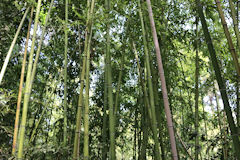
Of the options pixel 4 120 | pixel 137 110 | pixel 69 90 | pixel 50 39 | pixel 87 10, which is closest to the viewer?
pixel 87 10

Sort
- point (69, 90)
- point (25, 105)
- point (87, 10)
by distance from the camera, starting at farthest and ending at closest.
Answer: point (69, 90) < point (87, 10) < point (25, 105)

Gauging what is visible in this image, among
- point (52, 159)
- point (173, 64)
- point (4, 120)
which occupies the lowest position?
point (52, 159)

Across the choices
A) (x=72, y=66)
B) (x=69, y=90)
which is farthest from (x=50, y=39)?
(x=69, y=90)

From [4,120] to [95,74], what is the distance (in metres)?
1.76

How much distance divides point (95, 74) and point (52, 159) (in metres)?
1.79

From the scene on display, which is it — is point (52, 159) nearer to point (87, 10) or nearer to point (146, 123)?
point (146, 123)

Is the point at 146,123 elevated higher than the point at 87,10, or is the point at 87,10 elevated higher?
the point at 87,10

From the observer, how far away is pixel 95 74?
4121 mm

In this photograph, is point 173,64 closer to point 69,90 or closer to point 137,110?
point 137,110

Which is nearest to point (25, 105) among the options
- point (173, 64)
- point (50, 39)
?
point (50, 39)

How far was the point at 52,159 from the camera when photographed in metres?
2.78

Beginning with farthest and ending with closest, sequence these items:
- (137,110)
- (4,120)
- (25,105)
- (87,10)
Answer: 1. (137,110)
2. (4,120)
3. (87,10)
4. (25,105)

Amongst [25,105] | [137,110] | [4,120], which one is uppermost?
[137,110]

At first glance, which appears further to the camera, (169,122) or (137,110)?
(137,110)
